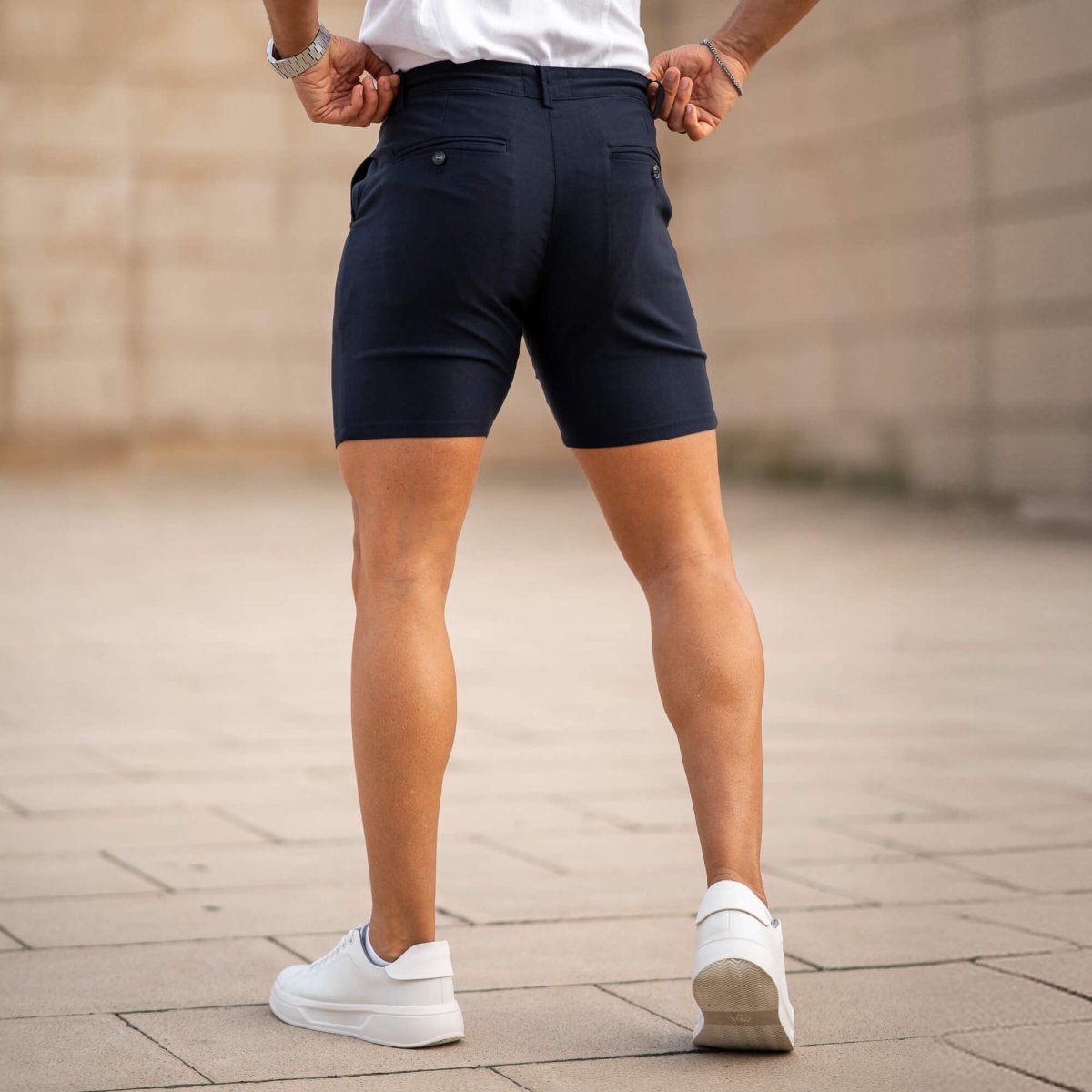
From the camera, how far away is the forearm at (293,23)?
2182mm

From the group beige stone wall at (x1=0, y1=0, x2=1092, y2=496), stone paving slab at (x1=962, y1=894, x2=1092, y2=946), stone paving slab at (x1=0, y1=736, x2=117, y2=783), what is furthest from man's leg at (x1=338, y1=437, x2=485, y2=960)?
beige stone wall at (x1=0, y1=0, x2=1092, y2=496)

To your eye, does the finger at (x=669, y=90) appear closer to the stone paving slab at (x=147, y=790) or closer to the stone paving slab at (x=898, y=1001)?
the stone paving slab at (x=898, y=1001)

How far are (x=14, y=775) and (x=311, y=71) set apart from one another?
89.0 inches

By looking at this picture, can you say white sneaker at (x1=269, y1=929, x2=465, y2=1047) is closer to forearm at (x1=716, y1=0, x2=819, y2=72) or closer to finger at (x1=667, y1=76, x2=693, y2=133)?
finger at (x1=667, y1=76, x2=693, y2=133)

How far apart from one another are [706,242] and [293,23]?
12.3 m

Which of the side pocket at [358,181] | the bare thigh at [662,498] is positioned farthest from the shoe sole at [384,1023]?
the side pocket at [358,181]

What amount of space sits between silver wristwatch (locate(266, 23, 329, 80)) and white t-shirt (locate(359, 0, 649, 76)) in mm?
68

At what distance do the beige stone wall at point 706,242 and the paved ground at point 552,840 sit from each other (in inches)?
166

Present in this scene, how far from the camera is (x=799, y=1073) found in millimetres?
2076

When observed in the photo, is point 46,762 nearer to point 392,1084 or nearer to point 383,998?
point 383,998

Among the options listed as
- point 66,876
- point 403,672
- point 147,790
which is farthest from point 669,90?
point 147,790

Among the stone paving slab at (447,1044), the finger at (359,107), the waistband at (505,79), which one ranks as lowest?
the stone paving slab at (447,1044)

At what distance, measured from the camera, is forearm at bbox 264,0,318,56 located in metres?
2.18

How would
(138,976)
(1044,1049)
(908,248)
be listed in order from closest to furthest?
(1044,1049) < (138,976) < (908,248)
